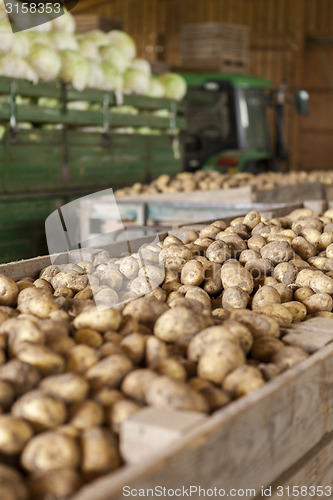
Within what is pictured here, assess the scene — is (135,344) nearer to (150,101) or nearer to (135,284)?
(135,284)

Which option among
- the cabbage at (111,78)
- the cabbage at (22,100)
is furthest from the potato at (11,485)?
the cabbage at (111,78)

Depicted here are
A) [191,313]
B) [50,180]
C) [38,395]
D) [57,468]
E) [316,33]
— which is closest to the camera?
[57,468]

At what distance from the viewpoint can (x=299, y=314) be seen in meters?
2.31

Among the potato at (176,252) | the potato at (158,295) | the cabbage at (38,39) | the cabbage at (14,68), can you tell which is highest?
the cabbage at (38,39)

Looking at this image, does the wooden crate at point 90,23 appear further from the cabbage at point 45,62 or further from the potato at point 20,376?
the potato at point 20,376

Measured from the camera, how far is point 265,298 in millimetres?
2303

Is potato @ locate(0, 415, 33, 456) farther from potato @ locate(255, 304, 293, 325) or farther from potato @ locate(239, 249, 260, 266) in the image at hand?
potato @ locate(239, 249, 260, 266)

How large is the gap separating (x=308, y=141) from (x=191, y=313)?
14942 mm

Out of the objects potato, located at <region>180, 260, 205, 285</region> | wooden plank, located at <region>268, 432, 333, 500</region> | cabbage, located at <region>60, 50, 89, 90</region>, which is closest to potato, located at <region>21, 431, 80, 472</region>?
wooden plank, located at <region>268, 432, 333, 500</region>

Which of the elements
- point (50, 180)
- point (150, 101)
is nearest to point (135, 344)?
point (50, 180)

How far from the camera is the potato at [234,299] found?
2.29 m

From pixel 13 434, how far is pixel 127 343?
47cm

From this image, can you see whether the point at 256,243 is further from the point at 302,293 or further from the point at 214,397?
the point at 214,397

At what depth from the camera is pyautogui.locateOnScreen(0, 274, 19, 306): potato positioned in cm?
223
